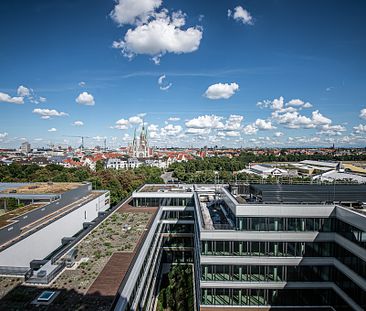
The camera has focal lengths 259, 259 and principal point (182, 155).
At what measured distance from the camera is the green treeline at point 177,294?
1128 inches

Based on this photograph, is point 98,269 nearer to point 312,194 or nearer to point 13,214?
point 312,194

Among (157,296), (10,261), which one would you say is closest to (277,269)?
(157,296)

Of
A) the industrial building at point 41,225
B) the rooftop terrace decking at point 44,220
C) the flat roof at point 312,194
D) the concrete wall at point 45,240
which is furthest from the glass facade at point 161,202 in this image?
the flat roof at point 312,194

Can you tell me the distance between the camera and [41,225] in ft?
110

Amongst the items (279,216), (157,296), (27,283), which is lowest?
(157,296)

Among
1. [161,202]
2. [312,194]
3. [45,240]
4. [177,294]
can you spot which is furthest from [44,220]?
[312,194]

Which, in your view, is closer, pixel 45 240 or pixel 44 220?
pixel 45 240

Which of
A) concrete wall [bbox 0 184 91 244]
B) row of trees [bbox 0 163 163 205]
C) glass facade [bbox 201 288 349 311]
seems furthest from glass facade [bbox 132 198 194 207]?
row of trees [bbox 0 163 163 205]

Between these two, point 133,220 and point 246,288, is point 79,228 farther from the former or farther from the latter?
point 246,288

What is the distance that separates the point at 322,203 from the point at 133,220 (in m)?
22.1

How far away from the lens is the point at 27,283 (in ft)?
61.3

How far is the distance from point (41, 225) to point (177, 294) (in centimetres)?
1940

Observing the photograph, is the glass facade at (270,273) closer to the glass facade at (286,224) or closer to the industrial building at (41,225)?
the glass facade at (286,224)

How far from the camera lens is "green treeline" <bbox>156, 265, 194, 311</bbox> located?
2864cm
